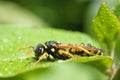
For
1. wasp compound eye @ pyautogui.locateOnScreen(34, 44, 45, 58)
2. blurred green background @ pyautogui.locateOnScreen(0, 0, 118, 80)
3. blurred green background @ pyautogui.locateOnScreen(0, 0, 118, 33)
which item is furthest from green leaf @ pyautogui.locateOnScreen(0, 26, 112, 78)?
blurred green background @ pyautogui.locateOnScreen(0, 0, 118, 33)

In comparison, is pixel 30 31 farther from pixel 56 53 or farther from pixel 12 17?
pixel 12 17

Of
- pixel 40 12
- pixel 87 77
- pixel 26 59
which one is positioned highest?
pixel 40 12

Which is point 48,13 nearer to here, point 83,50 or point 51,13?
point 51,13

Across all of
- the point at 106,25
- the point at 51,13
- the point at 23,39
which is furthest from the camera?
the point at 51,13

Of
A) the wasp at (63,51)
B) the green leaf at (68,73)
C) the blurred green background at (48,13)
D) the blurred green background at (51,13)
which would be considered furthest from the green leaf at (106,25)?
the blurred green background at (48,13)

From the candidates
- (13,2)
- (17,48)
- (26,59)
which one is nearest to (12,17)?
(13,2)

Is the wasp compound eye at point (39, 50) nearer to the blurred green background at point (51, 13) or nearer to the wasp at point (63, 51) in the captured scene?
the wasp at point (63, 51)

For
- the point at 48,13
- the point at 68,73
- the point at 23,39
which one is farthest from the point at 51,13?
the point at 23,39

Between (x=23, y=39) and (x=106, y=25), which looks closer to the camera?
(x=106, y=25)
